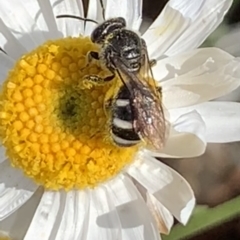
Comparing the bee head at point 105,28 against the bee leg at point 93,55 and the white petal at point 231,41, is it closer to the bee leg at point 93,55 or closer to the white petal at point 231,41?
the bee leg at point 93,55

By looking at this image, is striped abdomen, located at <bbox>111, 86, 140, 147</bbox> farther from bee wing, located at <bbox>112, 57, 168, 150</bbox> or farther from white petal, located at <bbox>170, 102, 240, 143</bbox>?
white petal, located at <bbox>170, 102, 240, 143</bbox>

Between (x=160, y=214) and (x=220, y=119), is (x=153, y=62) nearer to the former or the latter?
(x=220, y=119)

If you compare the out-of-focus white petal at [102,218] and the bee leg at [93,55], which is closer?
the bee leg at [93,55]

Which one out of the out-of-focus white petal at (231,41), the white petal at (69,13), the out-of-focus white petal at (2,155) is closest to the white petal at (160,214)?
the out-of-focus white petal at (2,155)

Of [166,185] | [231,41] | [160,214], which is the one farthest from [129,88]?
[231,41]

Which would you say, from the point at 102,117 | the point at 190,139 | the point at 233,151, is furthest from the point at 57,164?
the point at 233,151
